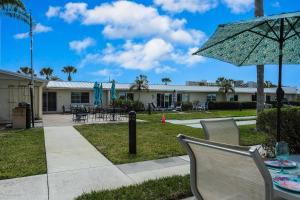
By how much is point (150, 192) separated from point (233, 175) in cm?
254

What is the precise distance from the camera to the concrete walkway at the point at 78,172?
4.59 m

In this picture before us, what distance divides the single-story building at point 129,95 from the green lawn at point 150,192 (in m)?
23.8

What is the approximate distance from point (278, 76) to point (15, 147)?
766 centimetres

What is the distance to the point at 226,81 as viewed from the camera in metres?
35.1

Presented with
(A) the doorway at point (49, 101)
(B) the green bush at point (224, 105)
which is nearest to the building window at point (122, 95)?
(A) the doorway at point (49, 101)

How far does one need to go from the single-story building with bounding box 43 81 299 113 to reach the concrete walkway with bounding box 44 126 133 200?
20255 millimetres

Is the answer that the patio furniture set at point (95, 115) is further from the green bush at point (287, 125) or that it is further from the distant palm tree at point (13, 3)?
the green bush at point (287, 125)

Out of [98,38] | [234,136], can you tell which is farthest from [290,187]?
[98,38]

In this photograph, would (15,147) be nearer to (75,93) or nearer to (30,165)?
(30,165)

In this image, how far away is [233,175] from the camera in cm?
205

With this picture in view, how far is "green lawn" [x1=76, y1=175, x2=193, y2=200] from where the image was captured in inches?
163

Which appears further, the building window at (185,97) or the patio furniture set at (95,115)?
the building window at (185,97)

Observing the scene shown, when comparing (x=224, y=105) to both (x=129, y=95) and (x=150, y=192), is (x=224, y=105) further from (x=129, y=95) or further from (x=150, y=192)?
(x=150, y=192)

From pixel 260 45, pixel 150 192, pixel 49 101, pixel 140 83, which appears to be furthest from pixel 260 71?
Result: pixel 49 101
